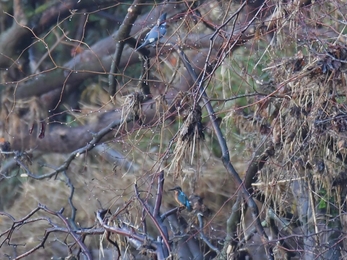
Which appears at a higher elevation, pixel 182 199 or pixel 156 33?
pixel 156 33

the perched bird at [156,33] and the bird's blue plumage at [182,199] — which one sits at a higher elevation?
the perched bird at [156,33]

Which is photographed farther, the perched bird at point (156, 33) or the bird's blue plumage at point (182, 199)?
the perched bird at point (156, 33)

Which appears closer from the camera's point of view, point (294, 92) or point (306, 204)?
point (294, 92)

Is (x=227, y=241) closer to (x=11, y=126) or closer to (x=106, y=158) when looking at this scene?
(x=106, y=158)

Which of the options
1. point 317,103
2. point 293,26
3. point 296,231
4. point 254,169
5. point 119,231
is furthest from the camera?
point 296,231

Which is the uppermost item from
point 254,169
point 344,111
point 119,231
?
point 119,231

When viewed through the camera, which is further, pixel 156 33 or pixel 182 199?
pixel 156 33

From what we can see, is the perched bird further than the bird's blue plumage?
Yes

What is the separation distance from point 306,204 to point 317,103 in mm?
893

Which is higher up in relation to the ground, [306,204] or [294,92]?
[294,92]

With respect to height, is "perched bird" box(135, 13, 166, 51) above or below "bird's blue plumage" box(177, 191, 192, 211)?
above

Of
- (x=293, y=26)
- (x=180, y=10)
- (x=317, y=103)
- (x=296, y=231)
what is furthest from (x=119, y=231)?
(x=180, y=10)

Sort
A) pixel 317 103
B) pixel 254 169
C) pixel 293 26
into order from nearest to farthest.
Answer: pixel 317 103 → pixel 293 26 → pixel 254 169

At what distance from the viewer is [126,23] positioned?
15.2 feet
